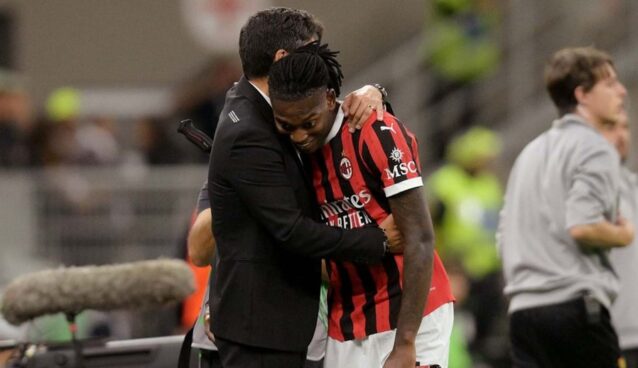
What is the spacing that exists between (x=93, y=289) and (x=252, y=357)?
1185 millimetres

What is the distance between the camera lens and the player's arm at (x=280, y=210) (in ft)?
18.1

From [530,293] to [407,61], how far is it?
965cm

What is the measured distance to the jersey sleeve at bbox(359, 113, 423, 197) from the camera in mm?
5516

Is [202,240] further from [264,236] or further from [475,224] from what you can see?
[475,224]

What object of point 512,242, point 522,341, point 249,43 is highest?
point 249,43

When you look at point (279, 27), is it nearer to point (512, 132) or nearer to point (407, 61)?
point (512, 132)

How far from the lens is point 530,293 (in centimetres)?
723

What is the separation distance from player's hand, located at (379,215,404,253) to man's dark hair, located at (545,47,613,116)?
6.14ft

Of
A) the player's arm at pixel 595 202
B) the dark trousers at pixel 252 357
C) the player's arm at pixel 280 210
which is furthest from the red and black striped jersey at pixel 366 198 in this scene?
the player's arm at pixel 595 202

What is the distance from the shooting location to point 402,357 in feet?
18.1

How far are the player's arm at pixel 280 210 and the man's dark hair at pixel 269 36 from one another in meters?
0.30

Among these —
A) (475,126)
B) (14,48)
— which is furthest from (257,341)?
(14,48)

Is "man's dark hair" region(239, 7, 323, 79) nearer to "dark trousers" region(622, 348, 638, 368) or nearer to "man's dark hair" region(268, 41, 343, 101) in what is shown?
"man's dark hair" region(268, 41, 343, 101)

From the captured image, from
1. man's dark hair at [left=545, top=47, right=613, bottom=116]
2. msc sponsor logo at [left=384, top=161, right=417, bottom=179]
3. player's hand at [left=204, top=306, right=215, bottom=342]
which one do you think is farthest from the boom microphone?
man's dark hair at [left=545, top=47, right=613, bottom=116]
